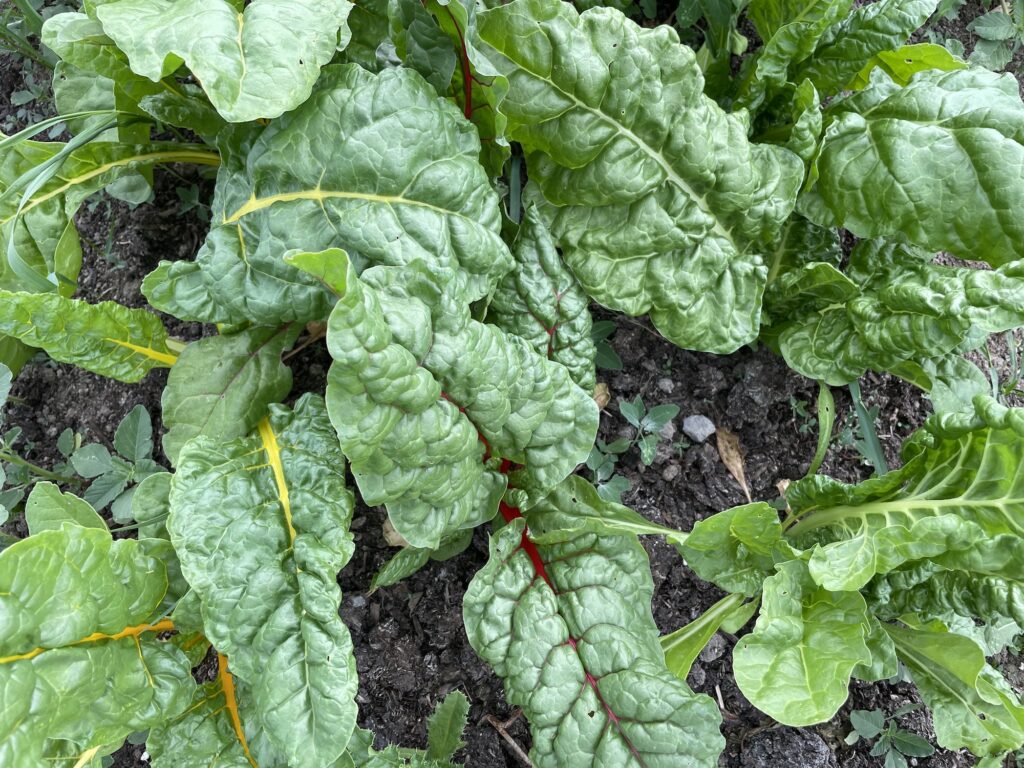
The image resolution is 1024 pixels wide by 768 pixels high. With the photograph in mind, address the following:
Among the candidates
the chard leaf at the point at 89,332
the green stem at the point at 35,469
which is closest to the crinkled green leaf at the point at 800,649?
the chard leaf at the point at 89,332

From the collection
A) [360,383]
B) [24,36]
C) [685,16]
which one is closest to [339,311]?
[360,383]

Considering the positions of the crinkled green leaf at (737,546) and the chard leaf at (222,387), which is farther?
the chard leaf at (222,387)

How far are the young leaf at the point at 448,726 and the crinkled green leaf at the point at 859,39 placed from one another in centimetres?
183

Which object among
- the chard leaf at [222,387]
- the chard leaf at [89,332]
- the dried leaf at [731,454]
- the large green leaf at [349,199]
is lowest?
the dried leaf at [731,454]

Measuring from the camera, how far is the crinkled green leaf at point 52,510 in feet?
5.72

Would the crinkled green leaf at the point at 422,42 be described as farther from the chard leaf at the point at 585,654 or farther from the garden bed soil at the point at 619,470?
the chard leaf at the point at 585,654

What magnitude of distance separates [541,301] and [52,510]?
3.85 feet

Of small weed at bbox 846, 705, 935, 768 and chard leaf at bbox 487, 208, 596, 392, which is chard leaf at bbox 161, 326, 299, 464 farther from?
small weed at bbox 846, 705, 935, 768

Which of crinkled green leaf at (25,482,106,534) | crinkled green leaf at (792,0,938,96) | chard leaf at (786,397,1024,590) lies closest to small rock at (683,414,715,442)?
chard leaf at (786,397,1024,590)

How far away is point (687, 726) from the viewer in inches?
69.9

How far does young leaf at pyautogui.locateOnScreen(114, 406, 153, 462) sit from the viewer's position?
2.19 meters

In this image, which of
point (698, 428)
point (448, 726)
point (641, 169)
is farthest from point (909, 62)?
point (448, 726)

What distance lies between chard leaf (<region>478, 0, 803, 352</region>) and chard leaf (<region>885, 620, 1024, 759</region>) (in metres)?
0.86

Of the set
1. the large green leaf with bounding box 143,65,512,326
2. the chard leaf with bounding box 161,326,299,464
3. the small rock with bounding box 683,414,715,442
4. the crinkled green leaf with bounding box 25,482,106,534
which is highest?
the large green leaf with bounding box 143,65,512,326
